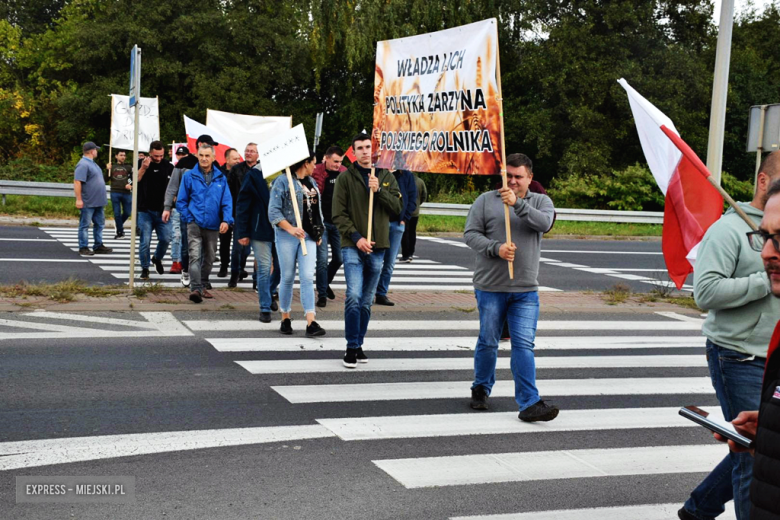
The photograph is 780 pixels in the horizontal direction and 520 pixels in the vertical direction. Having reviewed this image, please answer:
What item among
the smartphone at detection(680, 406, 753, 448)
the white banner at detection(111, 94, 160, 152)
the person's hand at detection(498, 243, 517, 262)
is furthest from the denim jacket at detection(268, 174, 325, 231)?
the white banner at detection(111, 94, 160, 152)

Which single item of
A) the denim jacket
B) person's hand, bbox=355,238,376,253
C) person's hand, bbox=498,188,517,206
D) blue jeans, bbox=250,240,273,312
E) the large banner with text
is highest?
the large banner with text

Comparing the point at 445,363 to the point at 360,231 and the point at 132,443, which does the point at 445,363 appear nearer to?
the point at 360,231

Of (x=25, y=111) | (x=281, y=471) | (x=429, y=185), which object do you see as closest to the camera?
(x=281, y=471)

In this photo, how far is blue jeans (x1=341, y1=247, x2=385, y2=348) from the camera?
8039mm

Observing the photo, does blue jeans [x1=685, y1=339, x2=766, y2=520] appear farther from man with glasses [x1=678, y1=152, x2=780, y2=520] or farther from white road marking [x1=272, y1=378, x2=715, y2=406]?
white road marking [x1=272, y1=378, x2=715, y2=406]

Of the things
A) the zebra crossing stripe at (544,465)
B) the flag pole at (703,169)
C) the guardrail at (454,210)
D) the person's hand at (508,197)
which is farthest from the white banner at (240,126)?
the flag pole at (703,169)

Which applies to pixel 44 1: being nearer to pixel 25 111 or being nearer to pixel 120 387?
pixel 25 111

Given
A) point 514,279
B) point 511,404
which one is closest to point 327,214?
point 511,404

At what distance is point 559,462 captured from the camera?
18.1ft

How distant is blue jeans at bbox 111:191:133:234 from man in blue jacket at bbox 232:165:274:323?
712 centimetres

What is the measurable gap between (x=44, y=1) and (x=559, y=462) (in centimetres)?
5846

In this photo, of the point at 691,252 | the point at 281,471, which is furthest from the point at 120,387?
the point at 691,252

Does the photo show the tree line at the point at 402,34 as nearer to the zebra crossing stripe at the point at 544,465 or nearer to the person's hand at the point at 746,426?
the zebra crossing stripe at the point at 544,465

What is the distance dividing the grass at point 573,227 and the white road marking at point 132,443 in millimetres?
18464
